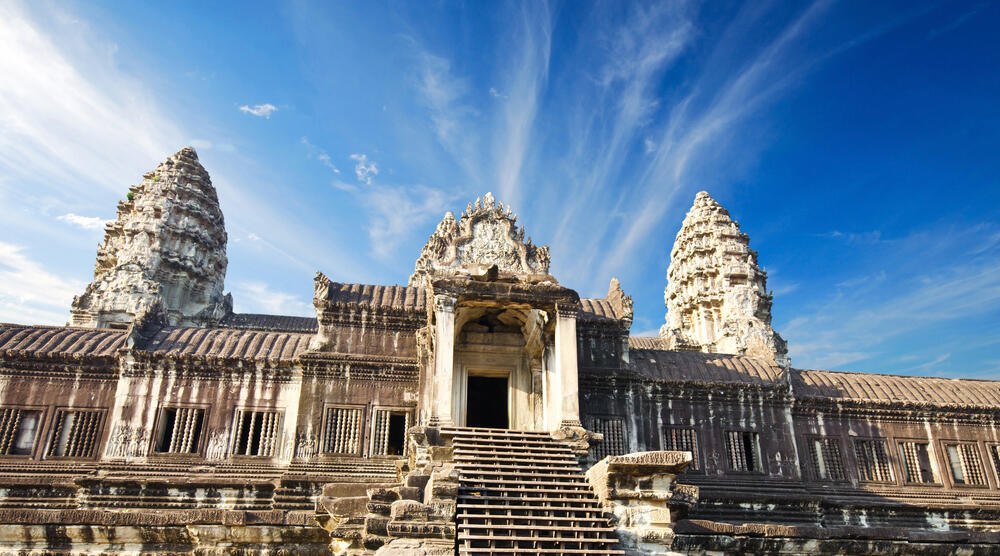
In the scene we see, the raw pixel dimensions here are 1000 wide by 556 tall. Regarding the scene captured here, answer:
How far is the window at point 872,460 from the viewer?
1997 cm

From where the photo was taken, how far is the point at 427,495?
1155cm

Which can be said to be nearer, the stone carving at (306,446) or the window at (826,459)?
the stone carving at (306,446)

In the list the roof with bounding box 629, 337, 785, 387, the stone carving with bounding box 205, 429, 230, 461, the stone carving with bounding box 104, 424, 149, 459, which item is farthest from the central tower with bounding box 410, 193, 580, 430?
the stone carving with bounding box 104, 424, 149, 459

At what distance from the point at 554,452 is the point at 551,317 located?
365 centimetres

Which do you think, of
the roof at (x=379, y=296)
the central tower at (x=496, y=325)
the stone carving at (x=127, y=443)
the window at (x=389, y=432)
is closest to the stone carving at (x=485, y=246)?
the central tower at (x=496, y=325)

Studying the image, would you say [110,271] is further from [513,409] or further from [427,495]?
[427,495]

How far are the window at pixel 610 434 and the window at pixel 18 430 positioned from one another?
49.3 feet

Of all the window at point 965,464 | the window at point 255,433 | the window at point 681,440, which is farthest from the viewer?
the window at point 965,464

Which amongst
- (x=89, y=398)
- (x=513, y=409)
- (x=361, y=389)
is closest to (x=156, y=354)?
(x=89, y=398)

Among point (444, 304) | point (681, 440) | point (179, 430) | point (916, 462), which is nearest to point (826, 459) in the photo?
point (916, 462)

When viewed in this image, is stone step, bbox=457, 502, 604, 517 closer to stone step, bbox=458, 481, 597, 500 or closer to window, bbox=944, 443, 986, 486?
stone step, bbox=458, 481, 597, 500

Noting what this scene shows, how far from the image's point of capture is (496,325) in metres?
18.4

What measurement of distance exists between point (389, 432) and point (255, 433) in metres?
3.63

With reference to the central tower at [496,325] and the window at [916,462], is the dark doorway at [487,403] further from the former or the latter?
the window at [916,462]
